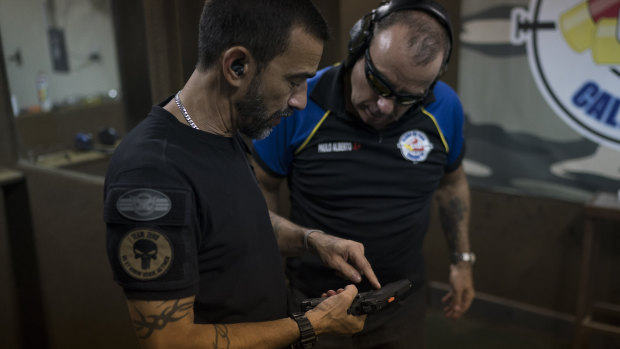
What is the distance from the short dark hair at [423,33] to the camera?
45.4 inches

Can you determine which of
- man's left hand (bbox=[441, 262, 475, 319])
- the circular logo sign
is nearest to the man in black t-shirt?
man's left hand (bbox=[441, 262, 475, 319])

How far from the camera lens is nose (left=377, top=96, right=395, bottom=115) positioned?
4.07ft

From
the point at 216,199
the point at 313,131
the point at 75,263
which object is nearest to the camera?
the point at 216,199

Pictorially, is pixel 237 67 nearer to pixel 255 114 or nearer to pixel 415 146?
pixel 255 114

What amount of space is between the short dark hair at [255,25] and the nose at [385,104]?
401 mm

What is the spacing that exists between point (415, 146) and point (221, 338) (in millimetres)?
753

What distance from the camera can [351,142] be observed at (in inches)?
52.2

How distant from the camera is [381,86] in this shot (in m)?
1.21

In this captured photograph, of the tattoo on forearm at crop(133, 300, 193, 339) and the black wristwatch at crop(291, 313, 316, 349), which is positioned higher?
the tattoo on forearm at crop(133, 300, 193, 339)

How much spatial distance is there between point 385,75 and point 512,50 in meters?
1.57

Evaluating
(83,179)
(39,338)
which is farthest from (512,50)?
(39,338)

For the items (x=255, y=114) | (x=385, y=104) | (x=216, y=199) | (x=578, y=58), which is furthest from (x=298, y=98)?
(x=578, y=58)

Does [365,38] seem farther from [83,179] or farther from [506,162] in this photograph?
[506,162]

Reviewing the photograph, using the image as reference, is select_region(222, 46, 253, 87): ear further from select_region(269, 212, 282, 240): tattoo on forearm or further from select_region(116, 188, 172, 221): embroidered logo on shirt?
select_region(269, 212, 282, 240): tattoo on forearm
